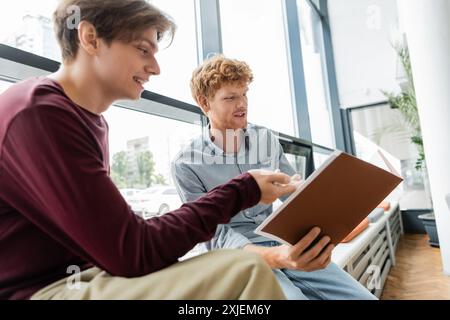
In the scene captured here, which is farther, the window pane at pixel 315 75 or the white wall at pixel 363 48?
the white wall at pixel 363 48

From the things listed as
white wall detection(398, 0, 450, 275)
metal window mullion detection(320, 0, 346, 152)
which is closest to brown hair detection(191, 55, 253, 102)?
white wall detection(398, 0, 450, 275)

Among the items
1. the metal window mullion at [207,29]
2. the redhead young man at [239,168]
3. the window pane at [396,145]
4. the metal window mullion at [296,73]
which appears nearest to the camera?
the redhead young man at [239,168]

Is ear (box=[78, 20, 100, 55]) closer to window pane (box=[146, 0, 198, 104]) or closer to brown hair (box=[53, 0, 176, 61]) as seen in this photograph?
brown hair (box=[53, 0, 176, 61])

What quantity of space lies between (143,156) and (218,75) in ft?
1.94

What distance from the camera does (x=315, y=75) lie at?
4781 mm

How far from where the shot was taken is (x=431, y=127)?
2.64 m

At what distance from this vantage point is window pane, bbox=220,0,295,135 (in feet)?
8.65

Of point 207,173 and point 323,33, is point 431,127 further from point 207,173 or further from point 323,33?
point 323,33

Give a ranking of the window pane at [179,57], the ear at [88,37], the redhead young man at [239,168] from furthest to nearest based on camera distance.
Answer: the window pane at [179,57], the redhead young man at [239,168], the ear at [88,37]

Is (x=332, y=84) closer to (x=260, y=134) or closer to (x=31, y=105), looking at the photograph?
(x=260, y=134)

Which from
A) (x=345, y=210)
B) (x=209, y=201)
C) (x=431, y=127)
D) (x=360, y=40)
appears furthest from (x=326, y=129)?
(x=209, y=201)

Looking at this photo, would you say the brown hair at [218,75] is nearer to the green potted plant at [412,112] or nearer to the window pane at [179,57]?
the window pane at [179,57]

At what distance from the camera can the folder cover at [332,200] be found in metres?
0.74

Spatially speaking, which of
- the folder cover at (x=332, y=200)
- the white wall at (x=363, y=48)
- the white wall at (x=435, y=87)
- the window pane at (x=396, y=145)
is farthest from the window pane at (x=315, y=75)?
the folder cover at (x=332, y=200)
